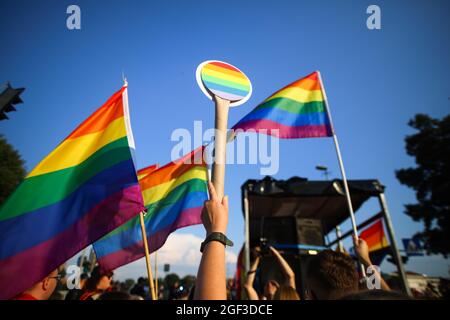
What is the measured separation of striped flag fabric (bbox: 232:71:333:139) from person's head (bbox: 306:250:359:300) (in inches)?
108

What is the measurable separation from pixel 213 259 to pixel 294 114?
4047 mm

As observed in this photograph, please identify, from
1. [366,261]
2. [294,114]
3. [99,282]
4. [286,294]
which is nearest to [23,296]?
[99,282]

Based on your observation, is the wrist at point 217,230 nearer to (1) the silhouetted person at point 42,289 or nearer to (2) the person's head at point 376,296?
(2) the person's head at point 376,296

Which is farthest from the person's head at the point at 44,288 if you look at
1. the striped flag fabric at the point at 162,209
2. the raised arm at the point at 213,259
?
the raised arm at the point at 213,259

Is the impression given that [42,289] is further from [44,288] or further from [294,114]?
[294,114]

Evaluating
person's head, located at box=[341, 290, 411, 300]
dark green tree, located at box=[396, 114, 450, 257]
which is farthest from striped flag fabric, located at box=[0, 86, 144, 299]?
dark green tree, located at box=[396, 114, 450, 257]

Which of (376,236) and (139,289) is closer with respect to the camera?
(376,236)

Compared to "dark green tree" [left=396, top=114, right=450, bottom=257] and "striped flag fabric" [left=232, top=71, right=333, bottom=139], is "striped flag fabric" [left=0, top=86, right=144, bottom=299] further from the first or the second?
"dark green tree" [left=396, top=114, right=450, bottom=257]

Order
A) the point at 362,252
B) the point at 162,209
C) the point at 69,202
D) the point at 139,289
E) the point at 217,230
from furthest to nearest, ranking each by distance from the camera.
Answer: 1. the point at 139,289
2. the point at 162,209
3. the point at 69,202
4. the point at 362,252
5. the point at 217,230

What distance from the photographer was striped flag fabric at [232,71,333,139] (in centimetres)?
437

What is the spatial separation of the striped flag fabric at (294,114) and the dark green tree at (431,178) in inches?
547

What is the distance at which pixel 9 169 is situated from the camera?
22875mm

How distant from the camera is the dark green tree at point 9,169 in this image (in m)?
21.5
